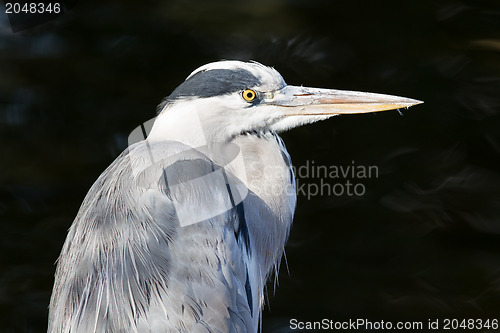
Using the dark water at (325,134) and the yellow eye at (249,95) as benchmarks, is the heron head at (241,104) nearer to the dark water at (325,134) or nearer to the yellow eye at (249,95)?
the yellow eye at (249,95)

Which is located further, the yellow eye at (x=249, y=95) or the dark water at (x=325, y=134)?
the dark water at (x=325, y=134)

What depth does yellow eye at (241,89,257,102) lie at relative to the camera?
244 centimetres

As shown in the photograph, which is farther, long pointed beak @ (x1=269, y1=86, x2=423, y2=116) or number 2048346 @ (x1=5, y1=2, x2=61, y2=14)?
number 2048346 @ (x1=5, y1=2, x2=61, y2=14)

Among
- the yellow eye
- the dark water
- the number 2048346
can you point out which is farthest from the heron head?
the number 2048346

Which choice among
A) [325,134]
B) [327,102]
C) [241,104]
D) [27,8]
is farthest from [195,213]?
[27,8]

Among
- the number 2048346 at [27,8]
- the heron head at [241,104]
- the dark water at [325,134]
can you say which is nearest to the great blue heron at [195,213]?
the heron head at [241,104]

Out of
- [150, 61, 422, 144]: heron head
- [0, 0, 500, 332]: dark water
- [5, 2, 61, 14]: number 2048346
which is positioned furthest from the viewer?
[5, 2, 61, 14]: number 2048346

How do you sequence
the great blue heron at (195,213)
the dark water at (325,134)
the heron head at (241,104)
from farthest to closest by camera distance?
the dark water at (325,134), the heron head at (241,104), the great blue heron at (195,213)

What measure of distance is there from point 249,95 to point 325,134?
1570 millimetres

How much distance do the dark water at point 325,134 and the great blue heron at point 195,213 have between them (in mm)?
1065

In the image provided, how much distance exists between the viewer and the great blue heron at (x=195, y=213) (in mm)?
2160

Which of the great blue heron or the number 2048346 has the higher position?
the number 2048346

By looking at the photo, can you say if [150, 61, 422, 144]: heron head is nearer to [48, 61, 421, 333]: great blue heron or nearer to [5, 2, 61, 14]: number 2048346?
[48, 61, 421, 333]: great blue heron

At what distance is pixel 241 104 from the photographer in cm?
243
